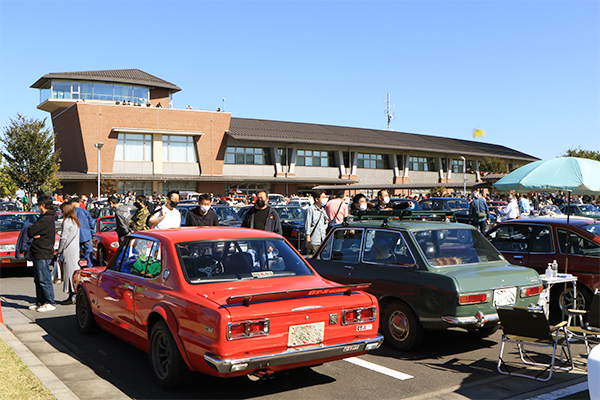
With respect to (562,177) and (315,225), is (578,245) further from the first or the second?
(315,225)

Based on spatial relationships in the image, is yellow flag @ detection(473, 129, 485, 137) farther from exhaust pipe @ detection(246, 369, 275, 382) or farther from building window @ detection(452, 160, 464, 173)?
building window @ detection(452, 160, 464, 173)

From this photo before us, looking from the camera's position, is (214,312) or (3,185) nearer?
(214,312)

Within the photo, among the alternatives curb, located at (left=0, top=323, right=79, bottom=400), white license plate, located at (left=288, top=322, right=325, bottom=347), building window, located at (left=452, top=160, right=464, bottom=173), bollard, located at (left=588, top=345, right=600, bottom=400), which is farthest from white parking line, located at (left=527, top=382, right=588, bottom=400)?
building window, located at (left=452, top=160, right=464, bottom=173)

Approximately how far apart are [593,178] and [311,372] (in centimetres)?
443

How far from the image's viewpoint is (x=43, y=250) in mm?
8836

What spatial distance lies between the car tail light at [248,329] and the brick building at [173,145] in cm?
4336

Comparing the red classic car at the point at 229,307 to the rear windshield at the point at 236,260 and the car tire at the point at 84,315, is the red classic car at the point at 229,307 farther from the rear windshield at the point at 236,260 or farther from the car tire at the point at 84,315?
the car tire at the point at 84,315

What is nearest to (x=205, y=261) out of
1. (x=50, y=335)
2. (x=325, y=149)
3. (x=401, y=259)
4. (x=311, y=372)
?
(x=311, y=372)

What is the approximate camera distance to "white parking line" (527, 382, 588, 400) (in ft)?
16.5

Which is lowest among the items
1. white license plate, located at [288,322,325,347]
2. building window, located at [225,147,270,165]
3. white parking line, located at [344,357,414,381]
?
white parking line, located at [344,357,414,381]

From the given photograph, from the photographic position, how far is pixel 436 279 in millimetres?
6258

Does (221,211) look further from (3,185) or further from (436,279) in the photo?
→ (3,185)

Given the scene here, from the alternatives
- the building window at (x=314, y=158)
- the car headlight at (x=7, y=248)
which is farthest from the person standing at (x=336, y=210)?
the building window at (x=314, y=158)

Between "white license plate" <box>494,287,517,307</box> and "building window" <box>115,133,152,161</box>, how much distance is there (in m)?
45.0
